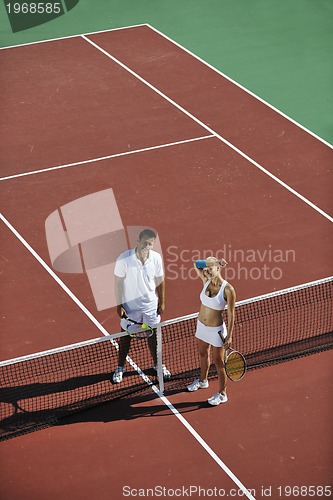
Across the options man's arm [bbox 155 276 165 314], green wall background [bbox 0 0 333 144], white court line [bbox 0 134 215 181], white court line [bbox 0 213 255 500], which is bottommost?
green wall background [bbox 0 0 333 144]

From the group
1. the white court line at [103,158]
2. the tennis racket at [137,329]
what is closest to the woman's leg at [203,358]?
the tennis racket at [137,329]

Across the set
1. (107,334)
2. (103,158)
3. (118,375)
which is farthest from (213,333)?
(103,158)

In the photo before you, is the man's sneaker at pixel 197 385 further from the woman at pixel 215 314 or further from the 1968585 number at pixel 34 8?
the 1968585 number at pixel 34 8

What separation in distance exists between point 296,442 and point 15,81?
12108 millimetres

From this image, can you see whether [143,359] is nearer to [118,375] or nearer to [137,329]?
[118,375]

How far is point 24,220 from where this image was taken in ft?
48.8

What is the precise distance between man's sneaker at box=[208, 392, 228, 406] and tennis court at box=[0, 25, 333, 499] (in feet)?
0.30

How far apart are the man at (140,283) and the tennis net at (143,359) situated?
25cm

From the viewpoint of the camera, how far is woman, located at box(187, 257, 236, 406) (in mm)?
10188

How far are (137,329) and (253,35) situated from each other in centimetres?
1288

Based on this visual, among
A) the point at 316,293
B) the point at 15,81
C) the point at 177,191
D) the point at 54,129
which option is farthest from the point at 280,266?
the point at 15,81

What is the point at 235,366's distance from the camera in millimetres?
10539

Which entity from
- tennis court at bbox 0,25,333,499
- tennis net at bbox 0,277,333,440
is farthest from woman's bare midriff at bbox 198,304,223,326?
tennis court at bbox 0,25,333,499

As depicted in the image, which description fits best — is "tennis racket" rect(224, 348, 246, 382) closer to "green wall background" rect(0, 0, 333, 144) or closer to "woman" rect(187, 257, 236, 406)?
"woman" rect(187, 257, 236, 406)
